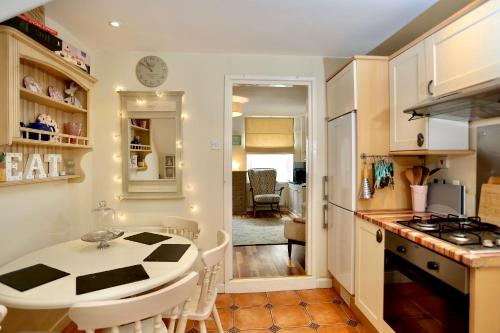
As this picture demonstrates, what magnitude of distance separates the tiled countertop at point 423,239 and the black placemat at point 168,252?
131 centimetres

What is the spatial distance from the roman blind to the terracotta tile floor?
423 cm

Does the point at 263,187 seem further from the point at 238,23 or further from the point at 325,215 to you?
the point at 238,23

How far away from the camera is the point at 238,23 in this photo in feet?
6.83


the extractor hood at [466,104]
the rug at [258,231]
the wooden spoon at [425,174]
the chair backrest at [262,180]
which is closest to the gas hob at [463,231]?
the wooden spoon at [425,174]

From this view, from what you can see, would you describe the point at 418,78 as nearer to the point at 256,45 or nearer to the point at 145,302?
the point at 256,45

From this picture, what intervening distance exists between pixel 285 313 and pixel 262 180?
403cm

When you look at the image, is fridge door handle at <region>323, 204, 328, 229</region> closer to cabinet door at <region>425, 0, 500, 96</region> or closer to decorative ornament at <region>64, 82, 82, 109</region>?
cabinet door at <region>425, 0, 500, 96</region>

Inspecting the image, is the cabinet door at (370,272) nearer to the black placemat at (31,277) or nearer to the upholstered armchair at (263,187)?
the black placemat at (31,277)

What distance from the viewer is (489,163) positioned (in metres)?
1.72

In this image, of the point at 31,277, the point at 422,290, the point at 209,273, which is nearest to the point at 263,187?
the point at 209,273

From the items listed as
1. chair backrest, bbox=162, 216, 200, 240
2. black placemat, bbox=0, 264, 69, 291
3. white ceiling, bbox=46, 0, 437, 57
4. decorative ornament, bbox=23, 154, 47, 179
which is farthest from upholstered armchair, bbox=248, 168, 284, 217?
black placemat, bbox=0, 264, 69, 291

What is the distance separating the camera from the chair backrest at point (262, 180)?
6.19 meters

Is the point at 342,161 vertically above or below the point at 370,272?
above

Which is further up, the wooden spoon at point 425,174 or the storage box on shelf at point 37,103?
the storage box on shelf at point 37,103
